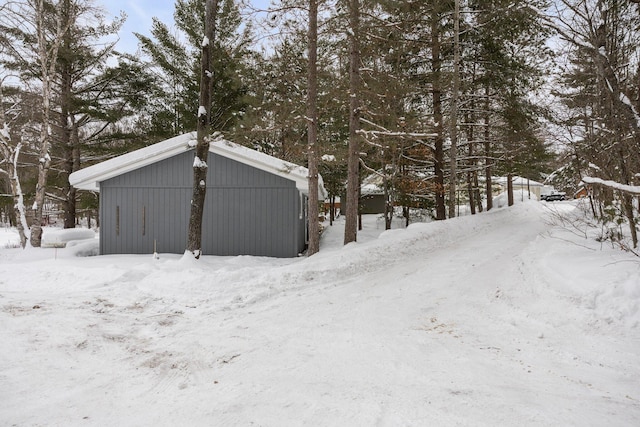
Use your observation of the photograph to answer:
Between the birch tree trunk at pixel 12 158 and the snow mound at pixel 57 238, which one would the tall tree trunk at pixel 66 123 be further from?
the snow mound at pixel 57 238

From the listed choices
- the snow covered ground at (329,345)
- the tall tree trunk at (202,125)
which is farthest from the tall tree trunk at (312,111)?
the snow covered ground at (329,345)

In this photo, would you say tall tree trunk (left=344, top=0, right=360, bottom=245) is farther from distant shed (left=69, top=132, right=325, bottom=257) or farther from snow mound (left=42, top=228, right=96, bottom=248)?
snow mound (left=42, top=228, right=96, bottom=248)

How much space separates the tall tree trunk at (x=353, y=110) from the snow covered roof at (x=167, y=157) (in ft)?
4.71

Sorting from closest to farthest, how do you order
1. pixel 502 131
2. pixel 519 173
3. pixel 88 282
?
pixel 88 282
pixel 502 131
pixel 519 173

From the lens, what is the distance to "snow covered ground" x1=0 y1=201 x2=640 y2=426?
2.66 meters

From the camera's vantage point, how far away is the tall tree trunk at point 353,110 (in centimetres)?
968

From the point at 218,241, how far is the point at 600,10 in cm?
1057

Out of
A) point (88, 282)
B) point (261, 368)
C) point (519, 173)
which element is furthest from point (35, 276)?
point (519, 173)

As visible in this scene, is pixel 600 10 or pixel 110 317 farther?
pixel 600 10

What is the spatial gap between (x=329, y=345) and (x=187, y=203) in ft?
30.7

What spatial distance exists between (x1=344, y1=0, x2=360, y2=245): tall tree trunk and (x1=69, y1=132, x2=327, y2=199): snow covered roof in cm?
144

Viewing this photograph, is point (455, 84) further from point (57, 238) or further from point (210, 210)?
point (57, 238)

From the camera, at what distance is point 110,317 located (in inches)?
202

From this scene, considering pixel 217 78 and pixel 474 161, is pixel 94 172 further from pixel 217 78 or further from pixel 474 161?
pixel 474 161
